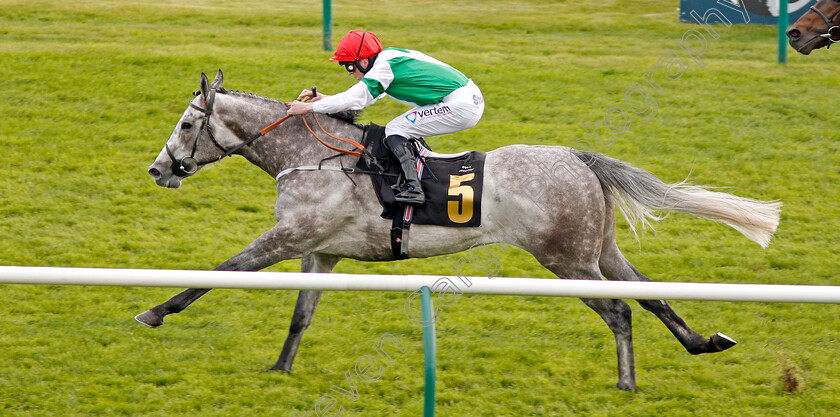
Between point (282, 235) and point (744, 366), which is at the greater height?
point (282, 235)

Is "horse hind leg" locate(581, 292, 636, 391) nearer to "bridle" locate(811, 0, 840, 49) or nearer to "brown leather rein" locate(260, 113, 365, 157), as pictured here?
"brown leather rein" locate(260, 113, 365, 157)

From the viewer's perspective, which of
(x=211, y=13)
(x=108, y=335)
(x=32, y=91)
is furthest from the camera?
(x=211, y=13)

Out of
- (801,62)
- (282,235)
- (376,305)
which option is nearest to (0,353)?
(282,235)

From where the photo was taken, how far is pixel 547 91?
923 centimetres

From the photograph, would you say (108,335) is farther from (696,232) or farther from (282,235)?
(696,232)

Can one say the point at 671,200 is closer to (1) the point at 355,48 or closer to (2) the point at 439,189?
(2) the point at 439,189

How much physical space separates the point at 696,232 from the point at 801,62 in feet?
15.6

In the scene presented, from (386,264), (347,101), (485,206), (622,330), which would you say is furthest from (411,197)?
(386,264)

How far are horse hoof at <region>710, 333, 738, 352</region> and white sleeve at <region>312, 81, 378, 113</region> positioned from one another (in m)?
2.09

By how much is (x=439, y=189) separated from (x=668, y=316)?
136cm

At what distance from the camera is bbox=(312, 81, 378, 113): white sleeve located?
419cm

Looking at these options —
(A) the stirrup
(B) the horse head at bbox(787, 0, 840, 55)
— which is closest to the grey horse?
(A) the stirrup

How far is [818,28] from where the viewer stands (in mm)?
5121

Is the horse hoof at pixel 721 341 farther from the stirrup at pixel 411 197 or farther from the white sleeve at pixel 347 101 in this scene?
the white sleeve at pixel 347 101
